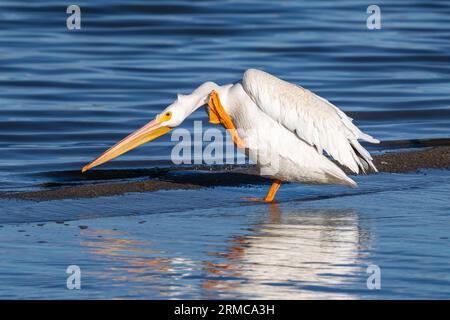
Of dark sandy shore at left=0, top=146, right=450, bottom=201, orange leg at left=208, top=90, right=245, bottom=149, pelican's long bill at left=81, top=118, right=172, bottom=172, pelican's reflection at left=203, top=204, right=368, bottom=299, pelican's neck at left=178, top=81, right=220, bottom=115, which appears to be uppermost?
pelican's neck at left=178, top=81, right=220, bottom=115

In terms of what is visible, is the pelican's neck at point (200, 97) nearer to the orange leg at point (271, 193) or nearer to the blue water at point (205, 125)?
the blue water at point (205, 125)

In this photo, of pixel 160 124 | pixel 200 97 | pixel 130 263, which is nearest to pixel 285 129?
pixel 200 97

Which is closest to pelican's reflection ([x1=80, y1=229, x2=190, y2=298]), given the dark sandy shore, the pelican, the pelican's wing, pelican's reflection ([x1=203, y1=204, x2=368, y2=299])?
pelican's reflection ([x1=203, y1=204, x2=368, y2=299])

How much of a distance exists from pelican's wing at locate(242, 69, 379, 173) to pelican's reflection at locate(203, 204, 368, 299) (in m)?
0.64

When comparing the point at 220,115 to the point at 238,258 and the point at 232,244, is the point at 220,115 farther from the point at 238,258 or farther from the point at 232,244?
the point at 238,258

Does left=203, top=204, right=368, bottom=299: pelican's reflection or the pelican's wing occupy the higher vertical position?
the pelican's wing

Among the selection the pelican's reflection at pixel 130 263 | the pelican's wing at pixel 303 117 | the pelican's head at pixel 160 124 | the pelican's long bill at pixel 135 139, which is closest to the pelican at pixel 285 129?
the pelican's wing at pixel 303 117

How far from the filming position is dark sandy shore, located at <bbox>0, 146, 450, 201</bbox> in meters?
8.02

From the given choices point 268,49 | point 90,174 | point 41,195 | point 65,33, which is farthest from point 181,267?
point 65,33

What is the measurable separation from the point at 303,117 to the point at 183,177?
4.80ft

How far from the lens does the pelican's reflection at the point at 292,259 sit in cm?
541

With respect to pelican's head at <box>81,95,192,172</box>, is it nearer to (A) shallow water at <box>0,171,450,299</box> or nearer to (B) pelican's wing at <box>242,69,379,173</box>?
(A) shallow water at <box>0,171,450,299</box>

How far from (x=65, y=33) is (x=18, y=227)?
418 inches

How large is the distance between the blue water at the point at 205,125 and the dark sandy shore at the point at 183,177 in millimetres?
229
